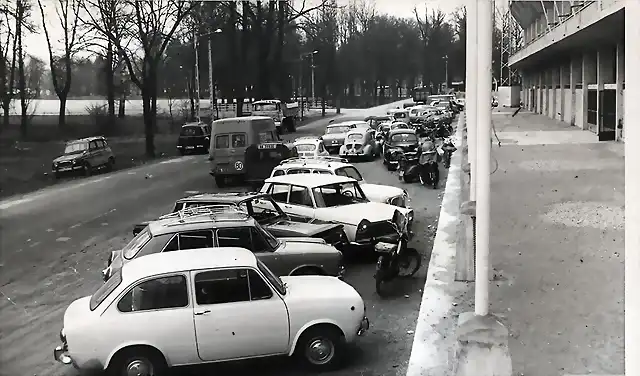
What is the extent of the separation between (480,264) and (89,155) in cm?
1863

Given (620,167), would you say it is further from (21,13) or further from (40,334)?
(21,13)

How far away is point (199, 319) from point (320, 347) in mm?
1081

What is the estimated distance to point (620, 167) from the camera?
18.8 meters

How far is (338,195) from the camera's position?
457 inches

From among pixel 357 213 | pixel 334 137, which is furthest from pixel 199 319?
pixel 334 137

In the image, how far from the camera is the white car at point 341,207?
10.5 m

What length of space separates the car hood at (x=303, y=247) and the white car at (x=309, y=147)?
470 inches

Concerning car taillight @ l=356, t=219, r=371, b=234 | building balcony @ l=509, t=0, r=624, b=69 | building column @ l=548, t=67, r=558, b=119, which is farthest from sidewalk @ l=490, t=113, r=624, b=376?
building column @ l=548, t=67, r=558, b=119

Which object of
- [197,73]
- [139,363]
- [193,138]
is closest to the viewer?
[139,363]

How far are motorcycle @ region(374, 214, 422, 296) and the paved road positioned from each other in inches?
6.7

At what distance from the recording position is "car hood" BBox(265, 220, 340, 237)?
978 centimetres

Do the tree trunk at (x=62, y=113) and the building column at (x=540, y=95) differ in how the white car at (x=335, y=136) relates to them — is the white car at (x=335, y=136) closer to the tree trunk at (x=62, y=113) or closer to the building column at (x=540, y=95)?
Answer: the tree trunk at (x=62, y=113)

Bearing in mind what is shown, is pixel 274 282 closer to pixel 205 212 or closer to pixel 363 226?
pixel 205 212

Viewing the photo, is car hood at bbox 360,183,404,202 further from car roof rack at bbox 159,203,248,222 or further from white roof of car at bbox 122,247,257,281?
white roof of car at bbox 122,247,257,281
